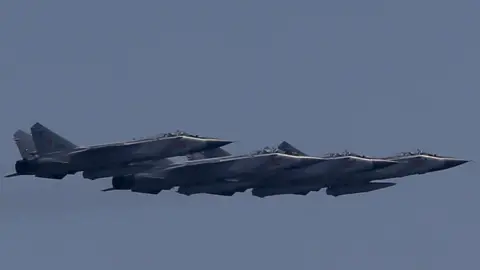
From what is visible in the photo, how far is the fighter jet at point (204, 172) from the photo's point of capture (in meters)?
150

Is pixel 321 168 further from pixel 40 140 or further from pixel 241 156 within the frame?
pixel 40 140

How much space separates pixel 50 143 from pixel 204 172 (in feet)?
51.0

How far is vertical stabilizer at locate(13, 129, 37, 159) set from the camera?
5993 inches

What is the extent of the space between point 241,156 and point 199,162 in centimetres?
468

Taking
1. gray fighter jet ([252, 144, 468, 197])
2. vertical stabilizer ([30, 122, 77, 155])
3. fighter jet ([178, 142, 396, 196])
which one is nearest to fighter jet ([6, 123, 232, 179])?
vertical stabilizer ([30, 122, 77, 155])

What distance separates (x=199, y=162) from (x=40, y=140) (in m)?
15.9

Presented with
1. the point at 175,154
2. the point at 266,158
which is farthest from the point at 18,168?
the point at 266,158

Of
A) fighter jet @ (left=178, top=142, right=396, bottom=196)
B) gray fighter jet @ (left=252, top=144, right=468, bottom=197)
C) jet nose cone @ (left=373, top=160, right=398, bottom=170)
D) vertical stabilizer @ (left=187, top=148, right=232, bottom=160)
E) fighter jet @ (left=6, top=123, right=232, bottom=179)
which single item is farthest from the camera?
vertical stabilizer @ (left=187, top=148, right=232, bottom=160)

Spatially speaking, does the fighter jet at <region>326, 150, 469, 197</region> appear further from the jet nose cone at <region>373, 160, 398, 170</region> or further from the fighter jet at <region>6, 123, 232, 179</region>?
the fighter jet at <region>6, 123, 232, 179</region>

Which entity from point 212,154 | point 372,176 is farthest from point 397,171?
point 212,154

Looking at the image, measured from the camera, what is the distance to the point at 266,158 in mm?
153375

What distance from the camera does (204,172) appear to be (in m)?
151

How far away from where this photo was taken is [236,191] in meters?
155

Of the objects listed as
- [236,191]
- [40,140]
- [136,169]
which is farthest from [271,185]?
[40,140]
